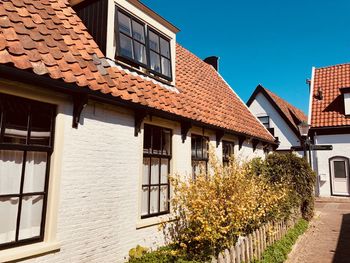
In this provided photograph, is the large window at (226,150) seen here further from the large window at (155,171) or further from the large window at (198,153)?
the large window at (155,171)

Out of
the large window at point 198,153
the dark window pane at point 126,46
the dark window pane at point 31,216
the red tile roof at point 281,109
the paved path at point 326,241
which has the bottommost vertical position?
the paved path at point 326,241

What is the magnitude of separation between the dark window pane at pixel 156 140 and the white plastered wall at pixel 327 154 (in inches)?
552

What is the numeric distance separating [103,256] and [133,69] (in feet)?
13.4

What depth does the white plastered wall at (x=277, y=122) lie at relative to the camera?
19719 millimetres

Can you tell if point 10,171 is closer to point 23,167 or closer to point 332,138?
point 23,167

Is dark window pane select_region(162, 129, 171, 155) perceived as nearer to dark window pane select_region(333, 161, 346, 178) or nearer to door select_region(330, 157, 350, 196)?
door select_region(330, 157, 350, 196)

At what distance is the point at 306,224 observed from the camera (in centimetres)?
961

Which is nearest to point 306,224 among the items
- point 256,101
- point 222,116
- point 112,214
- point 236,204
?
point 222,116

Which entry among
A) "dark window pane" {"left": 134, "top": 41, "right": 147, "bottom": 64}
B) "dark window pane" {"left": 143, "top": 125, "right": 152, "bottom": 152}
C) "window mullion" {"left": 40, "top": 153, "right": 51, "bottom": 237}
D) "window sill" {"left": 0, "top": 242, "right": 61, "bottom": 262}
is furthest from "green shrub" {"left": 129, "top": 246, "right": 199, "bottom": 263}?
"dark window pane" {"left": 134, "top": 41, "right": 147, "bottom": 64}

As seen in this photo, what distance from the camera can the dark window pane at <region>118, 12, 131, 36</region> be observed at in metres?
6.51

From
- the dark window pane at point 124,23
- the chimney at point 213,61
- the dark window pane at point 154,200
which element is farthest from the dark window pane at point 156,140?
the chimney at point 213,61

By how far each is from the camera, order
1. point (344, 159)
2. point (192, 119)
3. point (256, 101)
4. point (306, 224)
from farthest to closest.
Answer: point (256, 101)
point (344, 159)
point (306, 224)
point (192, 119)

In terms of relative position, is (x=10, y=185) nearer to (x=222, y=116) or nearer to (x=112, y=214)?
(x=112, y=214)

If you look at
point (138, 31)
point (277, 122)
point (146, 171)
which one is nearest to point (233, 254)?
point (146, 171)
